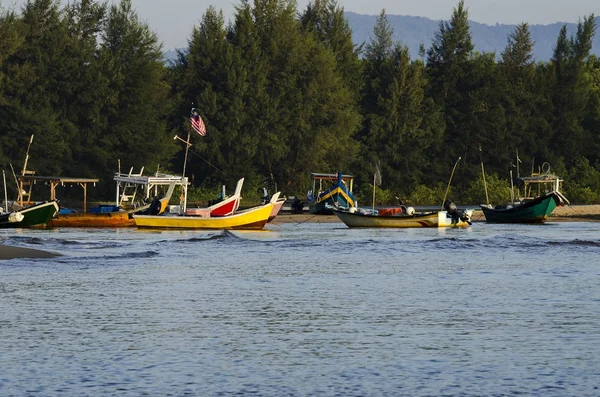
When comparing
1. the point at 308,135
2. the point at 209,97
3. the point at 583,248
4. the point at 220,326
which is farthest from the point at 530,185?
the point at 220,326

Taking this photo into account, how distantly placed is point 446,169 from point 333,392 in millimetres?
76453

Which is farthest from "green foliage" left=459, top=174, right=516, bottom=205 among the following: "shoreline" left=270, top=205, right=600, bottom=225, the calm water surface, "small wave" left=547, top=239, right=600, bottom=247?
the calm water surface

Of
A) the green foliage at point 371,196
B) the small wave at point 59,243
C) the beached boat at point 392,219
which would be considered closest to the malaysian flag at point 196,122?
the beached boat at point 392,219

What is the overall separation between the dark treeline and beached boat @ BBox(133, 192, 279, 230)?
72.4 feet

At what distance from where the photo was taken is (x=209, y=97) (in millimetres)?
79000

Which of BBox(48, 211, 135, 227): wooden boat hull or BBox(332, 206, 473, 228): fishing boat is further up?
BBox(332, 206, 473, 228): fishing boat

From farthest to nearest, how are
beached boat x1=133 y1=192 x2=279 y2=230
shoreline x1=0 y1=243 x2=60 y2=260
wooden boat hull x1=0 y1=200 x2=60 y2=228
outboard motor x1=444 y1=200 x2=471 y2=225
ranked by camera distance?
1. outboard motor x1=444 y1=200 x2=471 y2=225
2. wooden boat hull x1=0 y1=200 x2=60 y2=228
3. beached boat x1=133 y1=192 x2=279 y2=230
4. shoreline x1=0 y1=243 x2=60 y2=260

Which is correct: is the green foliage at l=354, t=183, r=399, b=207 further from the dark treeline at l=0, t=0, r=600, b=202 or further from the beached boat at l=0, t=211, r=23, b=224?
the beached boat at l=0, t=211, r=23, b=224

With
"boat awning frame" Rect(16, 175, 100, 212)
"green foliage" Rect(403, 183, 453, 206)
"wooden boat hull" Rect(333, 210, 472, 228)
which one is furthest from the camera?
"green foliage" Rect(403, 183, 453, 206)

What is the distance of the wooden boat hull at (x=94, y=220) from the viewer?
5728 centimetres

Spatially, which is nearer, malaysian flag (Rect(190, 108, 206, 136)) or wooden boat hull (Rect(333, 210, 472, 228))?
wooden boat hull (Rect(333, 210, 472, 228))

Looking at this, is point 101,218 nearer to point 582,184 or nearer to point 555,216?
point 555,216

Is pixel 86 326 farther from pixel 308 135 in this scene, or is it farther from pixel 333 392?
pixel 308 135

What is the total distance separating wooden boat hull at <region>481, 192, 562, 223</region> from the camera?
6619 cm
